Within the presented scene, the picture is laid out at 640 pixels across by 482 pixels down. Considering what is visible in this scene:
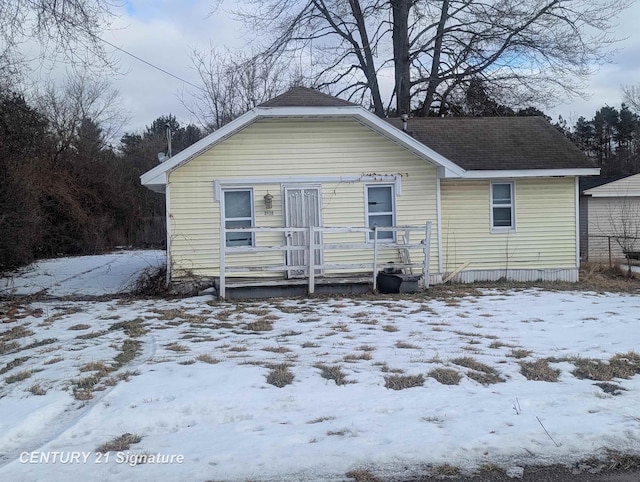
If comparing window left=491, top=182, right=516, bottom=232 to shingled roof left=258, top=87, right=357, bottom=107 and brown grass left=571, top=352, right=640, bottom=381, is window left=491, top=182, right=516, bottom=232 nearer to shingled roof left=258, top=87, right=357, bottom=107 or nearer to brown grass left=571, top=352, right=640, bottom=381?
shingled roof left=258, top=87, right=357, bottom=107

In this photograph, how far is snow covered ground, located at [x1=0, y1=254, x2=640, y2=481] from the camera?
4062 mm

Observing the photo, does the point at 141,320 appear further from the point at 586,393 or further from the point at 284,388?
the point at 586,393

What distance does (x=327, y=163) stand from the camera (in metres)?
13.4

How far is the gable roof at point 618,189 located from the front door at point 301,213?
14.7 m

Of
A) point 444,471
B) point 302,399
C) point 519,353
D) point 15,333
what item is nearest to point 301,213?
point 15,333

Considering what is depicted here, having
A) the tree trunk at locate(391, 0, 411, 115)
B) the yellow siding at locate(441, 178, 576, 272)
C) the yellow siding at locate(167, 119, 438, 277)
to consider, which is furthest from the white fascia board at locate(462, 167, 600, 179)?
the tree trunk at locate(391, 0, 411, 115)

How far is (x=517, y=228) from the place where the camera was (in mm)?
14656

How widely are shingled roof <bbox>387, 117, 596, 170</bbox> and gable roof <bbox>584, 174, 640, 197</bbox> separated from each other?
308 inches

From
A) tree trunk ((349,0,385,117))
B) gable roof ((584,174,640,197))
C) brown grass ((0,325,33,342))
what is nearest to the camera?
brown grass ((0,325,33,342))

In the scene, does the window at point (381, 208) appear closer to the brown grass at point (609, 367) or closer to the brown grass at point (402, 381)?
the brown grass at point (609, 367)

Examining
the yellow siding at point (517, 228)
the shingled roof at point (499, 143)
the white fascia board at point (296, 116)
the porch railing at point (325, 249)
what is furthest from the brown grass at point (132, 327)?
the shingled roof at point (499, 143)

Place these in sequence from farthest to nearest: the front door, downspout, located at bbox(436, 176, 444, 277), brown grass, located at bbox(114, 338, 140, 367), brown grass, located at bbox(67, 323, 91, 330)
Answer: downspout, located at bbox(436, 176, 444, 277) < the front door < brown grass, located at bbox(67, 323, 91, 330) < brown grass, located at bbox(114, 338, 140, 367)

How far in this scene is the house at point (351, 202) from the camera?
1279 cm

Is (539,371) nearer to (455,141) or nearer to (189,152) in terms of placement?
(189,152)
